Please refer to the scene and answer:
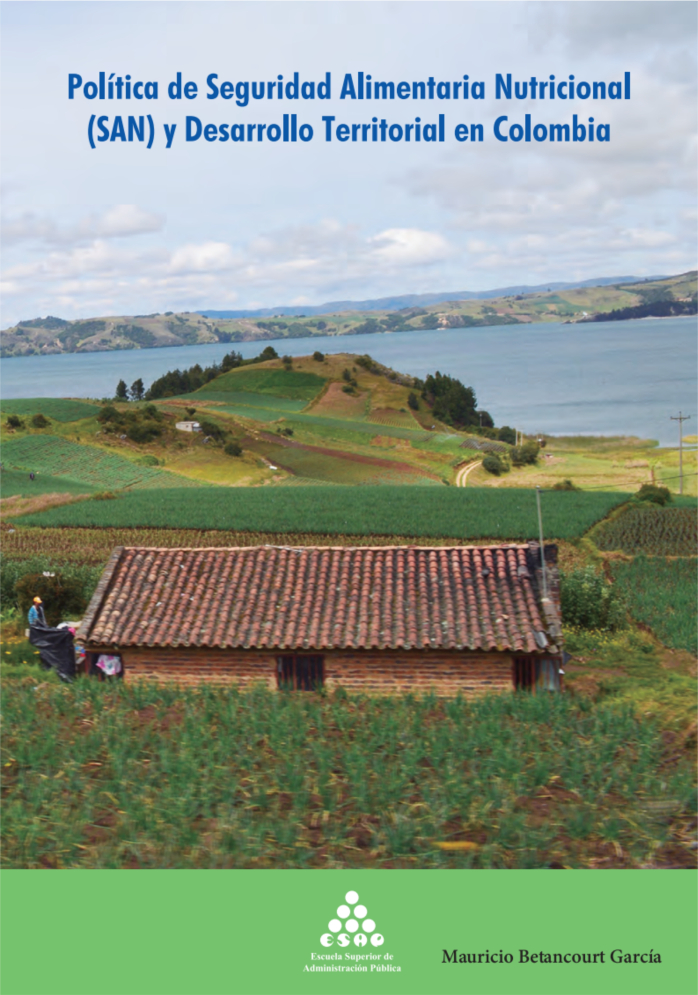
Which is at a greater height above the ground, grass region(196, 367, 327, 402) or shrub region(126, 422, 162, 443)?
grass region(196, 367, 327, 402)

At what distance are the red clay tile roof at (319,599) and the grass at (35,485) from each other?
29006 millimetres

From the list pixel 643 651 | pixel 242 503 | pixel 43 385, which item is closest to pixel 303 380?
pixel 242 503

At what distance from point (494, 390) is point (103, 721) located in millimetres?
114861

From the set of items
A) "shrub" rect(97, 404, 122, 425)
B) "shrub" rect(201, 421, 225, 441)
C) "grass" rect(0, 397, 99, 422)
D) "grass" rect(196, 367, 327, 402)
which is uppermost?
"grass" rect(196, 367, 327, 402)

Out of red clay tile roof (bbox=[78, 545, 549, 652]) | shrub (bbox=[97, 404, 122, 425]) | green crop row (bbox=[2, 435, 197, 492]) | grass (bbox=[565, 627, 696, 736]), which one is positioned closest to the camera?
grass (bbox=[565, 627, 696, 736])

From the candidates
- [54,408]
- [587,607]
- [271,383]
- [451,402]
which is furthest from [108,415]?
[587,607]

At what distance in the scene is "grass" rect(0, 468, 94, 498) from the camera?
44.2 meters

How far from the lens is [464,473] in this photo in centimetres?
5831

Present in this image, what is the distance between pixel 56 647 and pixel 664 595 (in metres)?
18.9

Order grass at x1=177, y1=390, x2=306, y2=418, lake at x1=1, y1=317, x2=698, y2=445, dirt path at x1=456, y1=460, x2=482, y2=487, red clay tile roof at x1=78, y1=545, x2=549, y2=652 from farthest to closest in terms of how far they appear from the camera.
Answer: lake at x1=1, y1=317, x2=698, y2=445 → grass at x1=177, y1=390, x2=306, y2=418 → dirt path at x1=456, y1=460, x2=482, y2=487 → red clay tile roof at x1=78, y1=545, x2=549, y2=652

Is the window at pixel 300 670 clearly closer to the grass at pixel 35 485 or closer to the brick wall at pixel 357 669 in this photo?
the brick wall at pixel 357 669

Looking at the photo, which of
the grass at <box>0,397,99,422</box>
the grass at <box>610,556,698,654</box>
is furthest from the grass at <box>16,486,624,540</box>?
the grass at <box>0,397,99,422</box>

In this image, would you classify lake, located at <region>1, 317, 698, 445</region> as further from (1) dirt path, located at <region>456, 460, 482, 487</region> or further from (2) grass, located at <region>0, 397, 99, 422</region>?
(2) grass, located at <region>0, 397, 99, 422</region>

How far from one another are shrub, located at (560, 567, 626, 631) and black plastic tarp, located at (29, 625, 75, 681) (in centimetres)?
1315
